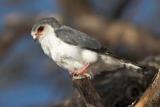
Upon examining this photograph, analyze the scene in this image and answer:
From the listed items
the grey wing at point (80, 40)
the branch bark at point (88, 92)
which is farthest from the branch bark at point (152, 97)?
the grey wing at point (80, 40)

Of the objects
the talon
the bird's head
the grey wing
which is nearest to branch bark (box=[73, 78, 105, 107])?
the talon

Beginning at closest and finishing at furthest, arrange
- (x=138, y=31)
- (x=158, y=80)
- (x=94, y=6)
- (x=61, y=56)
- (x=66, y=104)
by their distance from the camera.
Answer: (x=158, y=80) < (x=61, y=56) < (x=66, y=104) < (x=138, y=31) < (x=94, y=6)

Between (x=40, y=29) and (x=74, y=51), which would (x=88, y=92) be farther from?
(x=40, y=29)

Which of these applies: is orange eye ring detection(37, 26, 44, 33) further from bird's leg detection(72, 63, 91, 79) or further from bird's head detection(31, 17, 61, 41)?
bird's leg detection(72, 63, 91, 79)

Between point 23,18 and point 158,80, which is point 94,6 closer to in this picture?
point 23,18

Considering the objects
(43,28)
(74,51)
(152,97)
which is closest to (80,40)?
(74,51)

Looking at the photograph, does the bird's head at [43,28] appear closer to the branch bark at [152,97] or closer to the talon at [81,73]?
the talon at [81,73]

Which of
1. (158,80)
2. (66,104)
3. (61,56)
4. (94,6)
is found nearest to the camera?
(158,80)

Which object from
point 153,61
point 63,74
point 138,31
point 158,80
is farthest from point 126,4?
point 158,80
